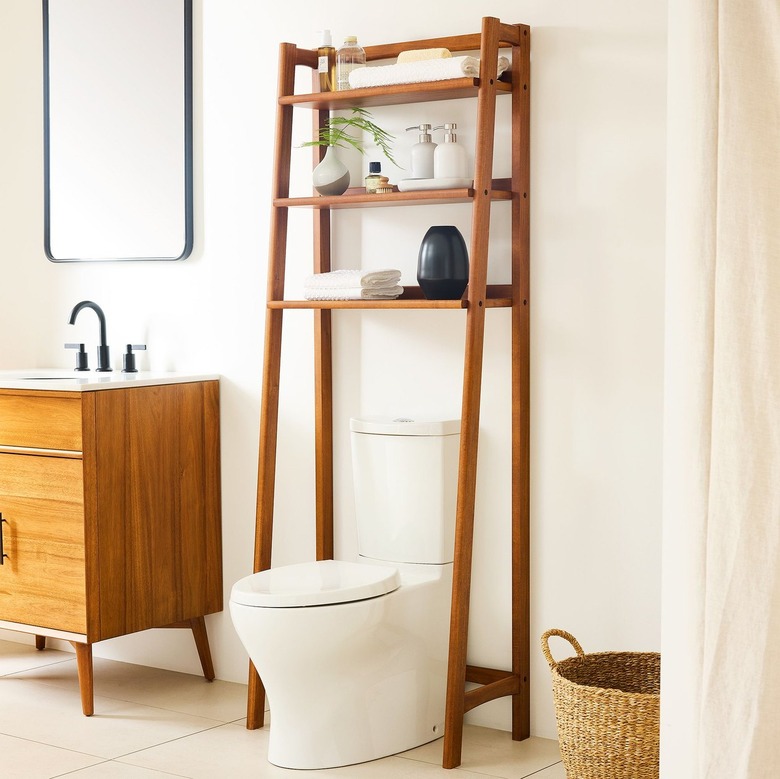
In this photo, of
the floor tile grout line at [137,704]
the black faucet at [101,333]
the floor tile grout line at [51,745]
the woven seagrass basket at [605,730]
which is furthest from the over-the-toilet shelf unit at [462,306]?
the black faucet at [101,333]

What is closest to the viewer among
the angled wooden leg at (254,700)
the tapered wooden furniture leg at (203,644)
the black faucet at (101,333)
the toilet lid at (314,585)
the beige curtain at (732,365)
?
the beige curtain at (732,365)

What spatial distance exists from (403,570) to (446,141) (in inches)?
41.1

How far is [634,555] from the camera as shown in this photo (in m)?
2.68

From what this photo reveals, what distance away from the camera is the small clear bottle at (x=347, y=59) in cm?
283

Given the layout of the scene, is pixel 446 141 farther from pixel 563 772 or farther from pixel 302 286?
pixel 563 772

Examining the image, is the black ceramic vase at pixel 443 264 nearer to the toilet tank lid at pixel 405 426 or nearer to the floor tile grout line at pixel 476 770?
the toilet tank lid at pixel 405 426

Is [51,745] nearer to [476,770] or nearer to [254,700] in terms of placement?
[254,700]

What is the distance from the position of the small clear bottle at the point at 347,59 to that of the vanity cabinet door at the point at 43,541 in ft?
3.80

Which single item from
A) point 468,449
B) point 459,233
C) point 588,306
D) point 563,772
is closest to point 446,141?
point 459,233

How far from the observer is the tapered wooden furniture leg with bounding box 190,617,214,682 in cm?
328

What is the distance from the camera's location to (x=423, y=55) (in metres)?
2.70

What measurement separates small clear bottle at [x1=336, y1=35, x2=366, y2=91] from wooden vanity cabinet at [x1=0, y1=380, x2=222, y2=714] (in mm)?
945

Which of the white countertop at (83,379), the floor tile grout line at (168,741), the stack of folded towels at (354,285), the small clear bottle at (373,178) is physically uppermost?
the small clear bottle at (373,178)

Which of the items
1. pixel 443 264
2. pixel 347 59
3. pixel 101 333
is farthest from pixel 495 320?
pixel 101 333
